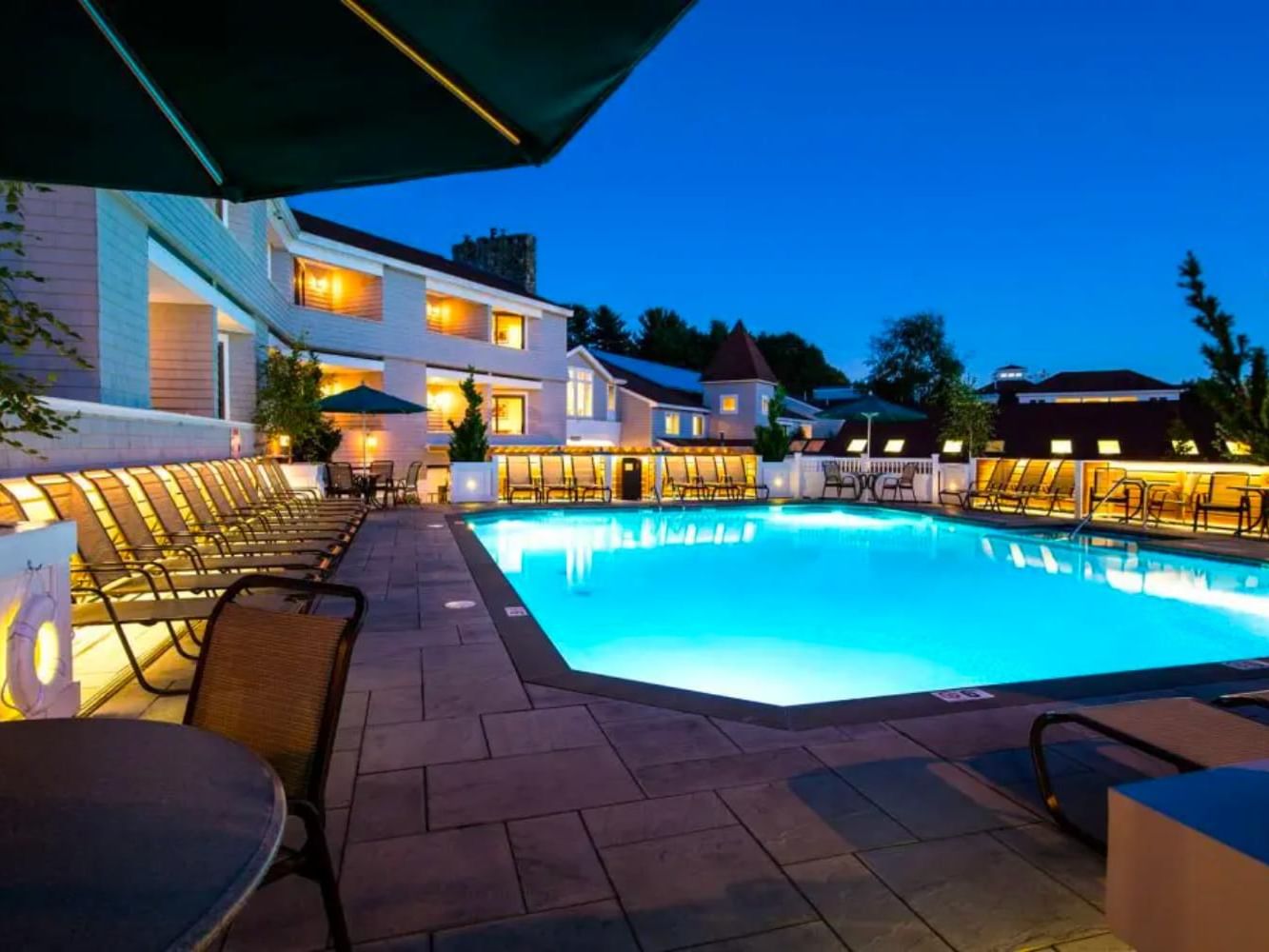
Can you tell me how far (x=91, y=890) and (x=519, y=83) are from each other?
2299mm

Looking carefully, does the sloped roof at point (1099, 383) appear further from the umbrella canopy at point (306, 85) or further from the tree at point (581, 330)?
Answer: the umbrella canopy at point (306, 85)

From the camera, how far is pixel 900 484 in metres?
15.6

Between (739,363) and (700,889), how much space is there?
101ft

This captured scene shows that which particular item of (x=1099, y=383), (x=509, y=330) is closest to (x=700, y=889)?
(x=509, y=330)

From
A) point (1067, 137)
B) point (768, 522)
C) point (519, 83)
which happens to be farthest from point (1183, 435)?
point (1067, 137)

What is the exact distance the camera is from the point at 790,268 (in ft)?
300

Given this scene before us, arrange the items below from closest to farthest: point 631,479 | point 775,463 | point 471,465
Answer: point 471,465, point 631,479, point 775,463

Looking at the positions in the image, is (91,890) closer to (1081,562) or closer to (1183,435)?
(1081,562)

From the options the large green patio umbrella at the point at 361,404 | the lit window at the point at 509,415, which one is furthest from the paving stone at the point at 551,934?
the lit window at the point at 509,415

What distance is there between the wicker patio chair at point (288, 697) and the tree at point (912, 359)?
49.8 metres

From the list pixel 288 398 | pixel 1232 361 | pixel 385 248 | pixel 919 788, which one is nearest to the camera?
pixel 919 788

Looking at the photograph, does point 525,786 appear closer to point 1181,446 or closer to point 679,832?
point 679,832

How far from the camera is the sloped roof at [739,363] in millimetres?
31547

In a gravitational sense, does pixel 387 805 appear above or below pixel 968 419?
below
